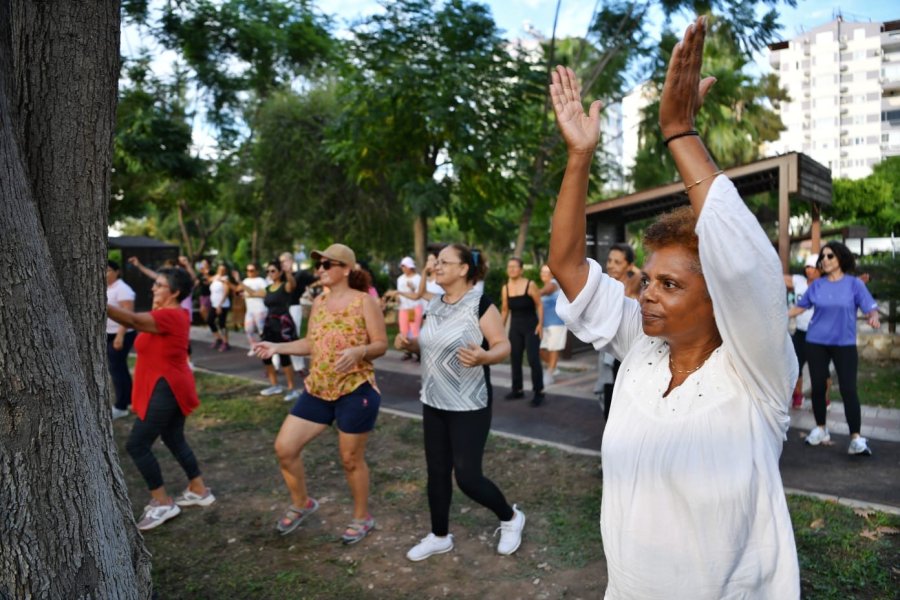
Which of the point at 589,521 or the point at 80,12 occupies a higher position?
the point at 80,12

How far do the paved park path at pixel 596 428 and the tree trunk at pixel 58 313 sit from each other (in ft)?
14.1

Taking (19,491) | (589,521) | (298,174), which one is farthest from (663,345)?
(298,174)

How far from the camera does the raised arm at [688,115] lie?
141 cm

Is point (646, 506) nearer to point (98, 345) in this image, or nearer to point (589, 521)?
point (98, 345)

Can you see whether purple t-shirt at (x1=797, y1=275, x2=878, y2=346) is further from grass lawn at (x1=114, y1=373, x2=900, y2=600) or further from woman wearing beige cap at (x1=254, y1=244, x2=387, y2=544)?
woman wearing beige cap at (x1=254, y1=244, x2=387, y2=544)

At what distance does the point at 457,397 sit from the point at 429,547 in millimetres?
960

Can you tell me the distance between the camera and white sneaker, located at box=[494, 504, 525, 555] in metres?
3.93

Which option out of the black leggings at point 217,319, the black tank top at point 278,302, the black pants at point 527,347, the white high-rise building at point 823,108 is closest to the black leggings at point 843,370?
the black pants at point 527,347

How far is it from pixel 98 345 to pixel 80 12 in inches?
49.5

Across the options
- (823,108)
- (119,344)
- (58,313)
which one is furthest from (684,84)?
(823,108)

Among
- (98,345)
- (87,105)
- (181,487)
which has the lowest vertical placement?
(181,487)

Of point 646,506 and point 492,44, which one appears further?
point 492,44

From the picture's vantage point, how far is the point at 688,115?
1468mm

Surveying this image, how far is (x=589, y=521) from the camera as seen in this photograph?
171 inches
